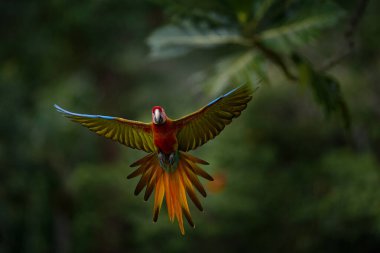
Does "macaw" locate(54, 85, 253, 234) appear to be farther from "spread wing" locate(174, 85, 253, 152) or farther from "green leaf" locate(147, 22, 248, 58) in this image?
"green leaf" locate(147, 22, 248, 58)

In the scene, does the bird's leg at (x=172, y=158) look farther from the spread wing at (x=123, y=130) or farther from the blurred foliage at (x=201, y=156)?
the blurred foliage at (x=201, y=156)

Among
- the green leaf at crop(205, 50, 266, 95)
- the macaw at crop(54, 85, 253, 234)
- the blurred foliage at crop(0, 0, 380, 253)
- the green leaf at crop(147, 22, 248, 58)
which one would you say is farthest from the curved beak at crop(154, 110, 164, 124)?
the blurred foliage at crop(0, 0, 380, 253)

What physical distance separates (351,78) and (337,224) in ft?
5.69

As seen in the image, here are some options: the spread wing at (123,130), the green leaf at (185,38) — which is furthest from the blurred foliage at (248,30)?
the spread wing at (123,130)

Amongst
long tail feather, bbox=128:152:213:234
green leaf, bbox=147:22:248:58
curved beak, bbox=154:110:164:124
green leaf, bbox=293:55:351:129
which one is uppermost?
green leaf, bbox=147:22:248:58

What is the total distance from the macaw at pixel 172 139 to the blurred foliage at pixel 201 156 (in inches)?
104

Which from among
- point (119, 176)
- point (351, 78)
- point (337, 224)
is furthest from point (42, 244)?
point (351, 78)

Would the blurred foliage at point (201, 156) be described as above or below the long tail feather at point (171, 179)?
above

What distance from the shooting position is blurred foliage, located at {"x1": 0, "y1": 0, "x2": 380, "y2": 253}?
4.25 metres

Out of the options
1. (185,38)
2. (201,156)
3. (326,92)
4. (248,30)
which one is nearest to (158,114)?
(326,92)

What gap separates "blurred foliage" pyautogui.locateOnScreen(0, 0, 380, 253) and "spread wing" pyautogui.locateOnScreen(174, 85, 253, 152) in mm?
2660

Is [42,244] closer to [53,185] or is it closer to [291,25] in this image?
[53,185]

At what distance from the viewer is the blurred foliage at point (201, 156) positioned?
13.9 ft

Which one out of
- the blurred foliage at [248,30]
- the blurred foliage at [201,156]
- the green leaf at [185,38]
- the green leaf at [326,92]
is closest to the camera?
the green leaf at [326,92]
